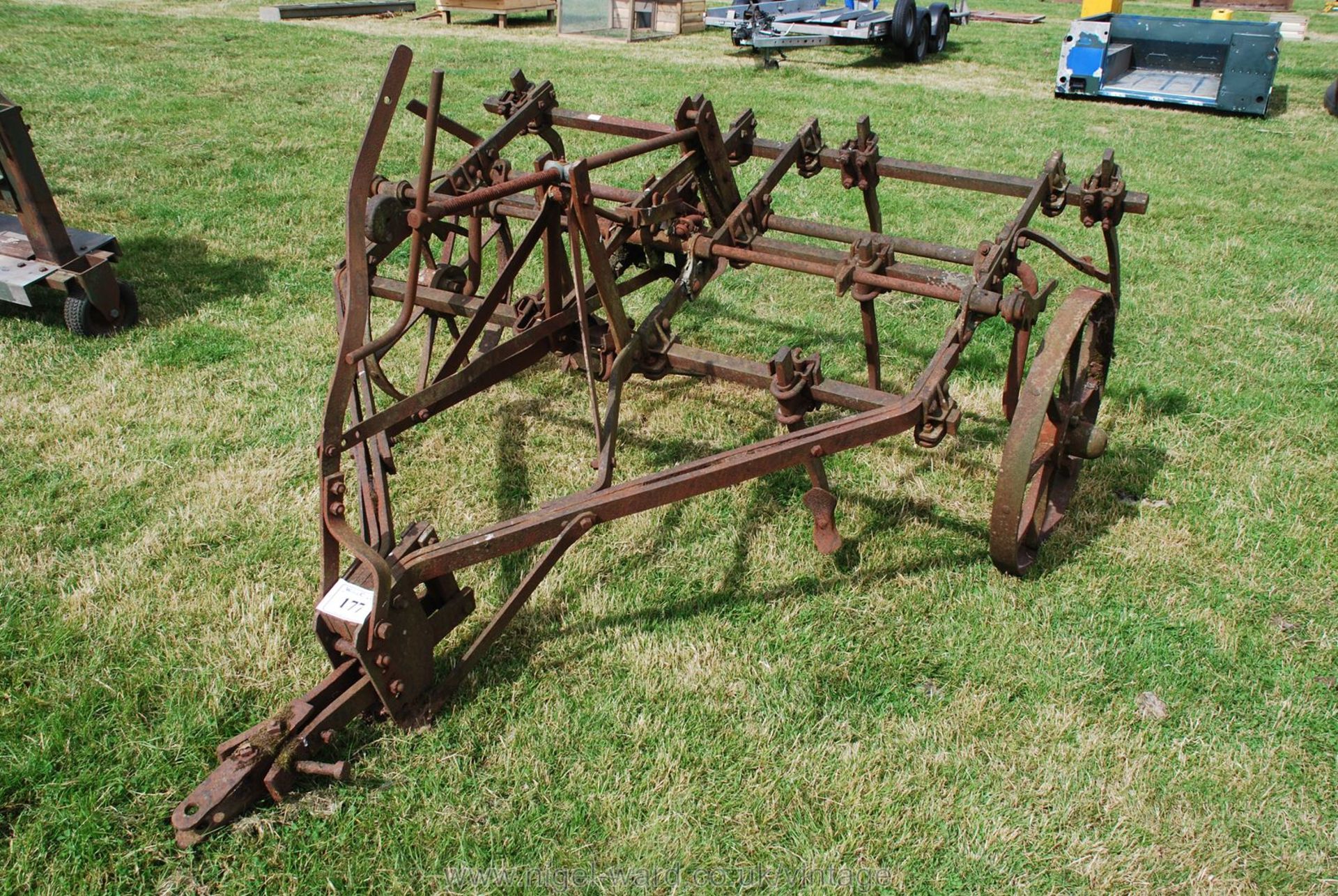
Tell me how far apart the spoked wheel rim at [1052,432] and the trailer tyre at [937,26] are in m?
11.4

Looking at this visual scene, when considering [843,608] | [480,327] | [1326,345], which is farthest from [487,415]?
[1326,345]

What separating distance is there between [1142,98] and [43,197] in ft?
36.0

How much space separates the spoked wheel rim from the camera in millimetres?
3029

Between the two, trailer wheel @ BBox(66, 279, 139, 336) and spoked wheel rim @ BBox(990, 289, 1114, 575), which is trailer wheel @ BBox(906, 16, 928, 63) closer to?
spoked wheel rim @ BBox(990, 289, 1114, 575)

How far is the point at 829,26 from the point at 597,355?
11698 millimetres

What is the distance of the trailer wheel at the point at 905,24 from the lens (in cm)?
1322

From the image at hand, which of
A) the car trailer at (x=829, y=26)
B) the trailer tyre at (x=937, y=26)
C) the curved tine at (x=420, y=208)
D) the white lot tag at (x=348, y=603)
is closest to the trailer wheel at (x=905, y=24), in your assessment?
the car trailer at (x=829, y=26)

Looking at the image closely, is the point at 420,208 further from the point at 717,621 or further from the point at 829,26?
the point at 829,26

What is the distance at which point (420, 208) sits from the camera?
2818 millimetres

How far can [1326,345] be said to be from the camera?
5.38 meters

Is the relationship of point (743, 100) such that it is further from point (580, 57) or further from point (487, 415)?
point (487, 415)

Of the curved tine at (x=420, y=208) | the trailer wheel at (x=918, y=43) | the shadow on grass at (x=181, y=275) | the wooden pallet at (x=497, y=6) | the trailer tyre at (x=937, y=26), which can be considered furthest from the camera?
the wooden pallet at (x=497, y=6)

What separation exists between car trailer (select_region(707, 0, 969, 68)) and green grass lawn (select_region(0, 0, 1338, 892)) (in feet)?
25.4

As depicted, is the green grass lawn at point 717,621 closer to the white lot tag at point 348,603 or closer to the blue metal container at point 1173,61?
the white lot tag at point 348,603
